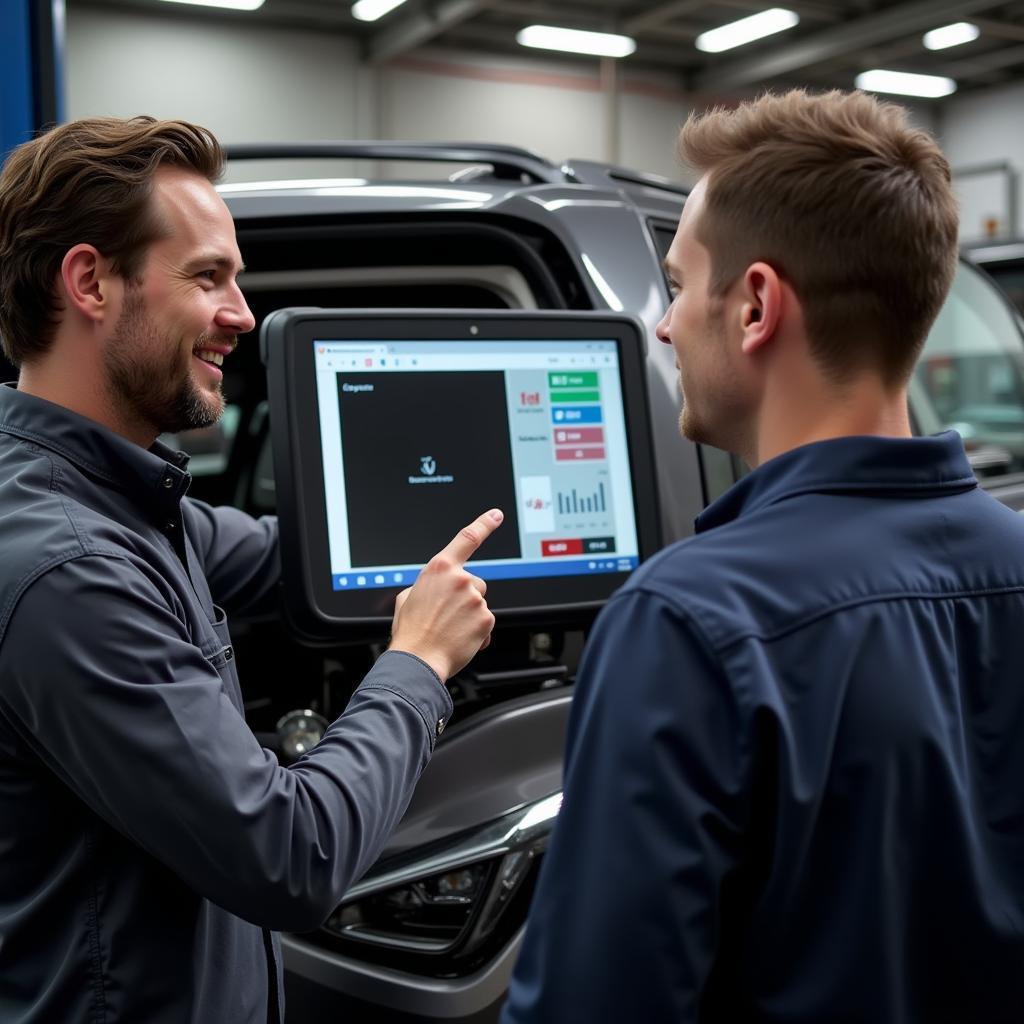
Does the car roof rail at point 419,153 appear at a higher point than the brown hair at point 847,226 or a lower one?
higher

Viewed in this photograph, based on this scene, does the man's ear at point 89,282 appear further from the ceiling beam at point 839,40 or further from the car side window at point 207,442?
the ceiling beam at point 839,40

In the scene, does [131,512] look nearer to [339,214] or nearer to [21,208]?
[21,208]

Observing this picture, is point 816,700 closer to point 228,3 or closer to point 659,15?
point 228,3

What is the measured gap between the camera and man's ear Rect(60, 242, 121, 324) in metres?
1.46

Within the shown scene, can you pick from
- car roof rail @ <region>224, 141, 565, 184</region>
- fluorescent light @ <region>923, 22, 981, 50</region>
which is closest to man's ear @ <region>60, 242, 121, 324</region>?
car roof rail @ <region>224, 141, 565, 184</region>

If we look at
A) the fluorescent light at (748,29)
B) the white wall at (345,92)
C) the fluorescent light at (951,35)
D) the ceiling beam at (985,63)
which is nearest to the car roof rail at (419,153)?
the white wall at (345,92)

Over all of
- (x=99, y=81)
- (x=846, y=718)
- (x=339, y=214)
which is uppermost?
(x=99, y=81)

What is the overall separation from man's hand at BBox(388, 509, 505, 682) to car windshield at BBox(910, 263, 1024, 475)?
1.23m

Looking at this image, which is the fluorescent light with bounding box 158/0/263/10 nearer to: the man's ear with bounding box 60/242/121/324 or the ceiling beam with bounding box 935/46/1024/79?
the ceiling beam with bounding box 935/46/1024/79

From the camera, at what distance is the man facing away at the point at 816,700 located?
0.89 meters

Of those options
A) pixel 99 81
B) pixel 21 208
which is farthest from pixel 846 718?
pixel 99 81

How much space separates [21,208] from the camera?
148 centimetres

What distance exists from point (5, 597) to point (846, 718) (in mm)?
846

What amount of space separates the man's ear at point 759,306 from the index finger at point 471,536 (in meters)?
0.68
